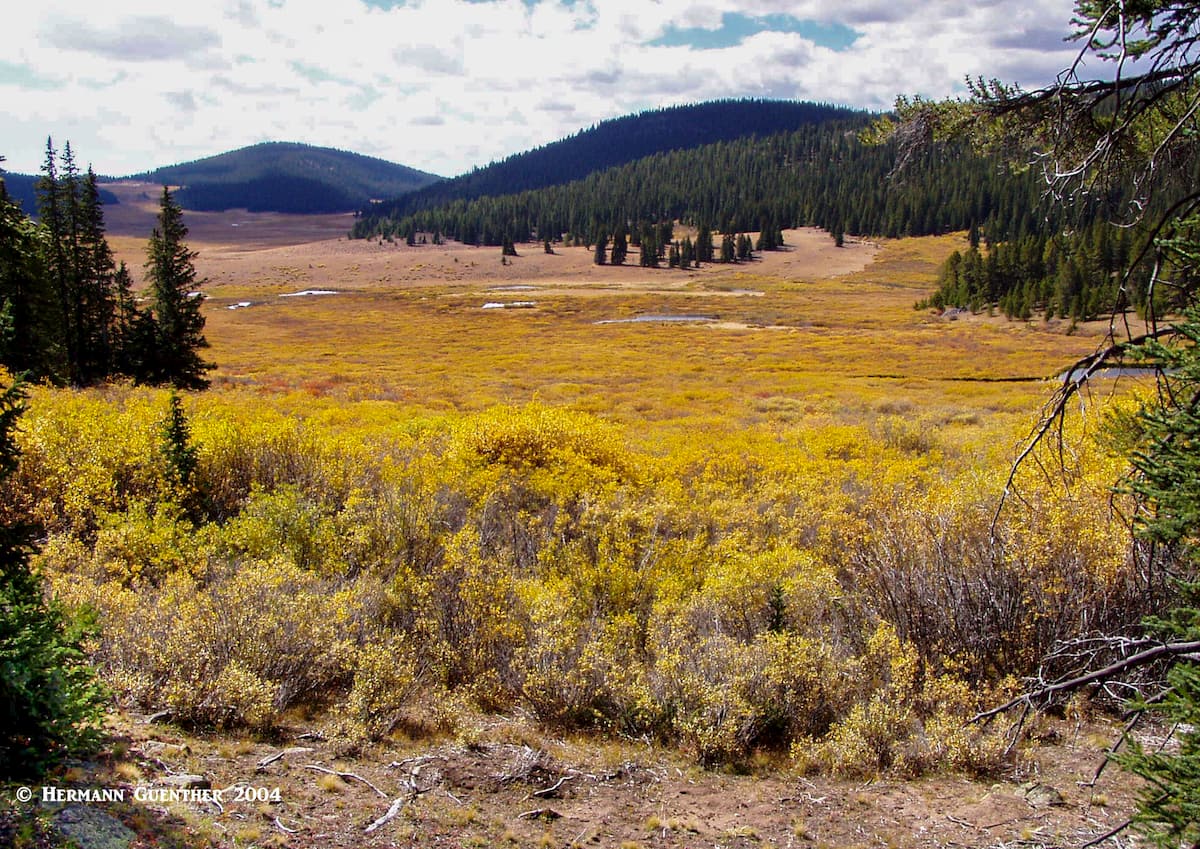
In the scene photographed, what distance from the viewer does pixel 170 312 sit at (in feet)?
107

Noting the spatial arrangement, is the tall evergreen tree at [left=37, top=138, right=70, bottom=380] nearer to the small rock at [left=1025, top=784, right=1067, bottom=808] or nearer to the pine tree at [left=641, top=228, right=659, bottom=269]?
the small rock at [left=1025, top=784, right=1067, bottom=808]

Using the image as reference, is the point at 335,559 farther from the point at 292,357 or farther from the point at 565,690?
the point at 292,357

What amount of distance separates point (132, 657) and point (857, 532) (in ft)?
30.9

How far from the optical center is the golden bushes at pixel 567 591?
6.88 m

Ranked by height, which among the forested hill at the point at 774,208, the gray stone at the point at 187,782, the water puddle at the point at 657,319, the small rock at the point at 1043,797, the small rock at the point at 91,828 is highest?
the forested hill at the point at 774,208

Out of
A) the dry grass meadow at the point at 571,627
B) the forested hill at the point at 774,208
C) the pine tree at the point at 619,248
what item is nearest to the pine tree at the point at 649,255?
the pine tree at the point at 619,248

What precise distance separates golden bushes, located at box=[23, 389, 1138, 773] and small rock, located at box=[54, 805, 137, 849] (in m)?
1.91

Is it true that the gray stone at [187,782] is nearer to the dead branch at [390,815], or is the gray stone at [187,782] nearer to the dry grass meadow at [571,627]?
the dry grass meadow at [571,627]

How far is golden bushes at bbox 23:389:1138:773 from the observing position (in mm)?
6883

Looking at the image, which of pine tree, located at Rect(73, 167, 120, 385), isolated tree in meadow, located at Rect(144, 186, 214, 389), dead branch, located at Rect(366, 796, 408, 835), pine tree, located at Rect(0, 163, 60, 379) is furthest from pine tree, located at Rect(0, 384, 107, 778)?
pine tree, located at Rect(73, 167, 120, 385)

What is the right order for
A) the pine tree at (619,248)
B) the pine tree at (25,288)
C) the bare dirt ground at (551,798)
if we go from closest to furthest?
the bare dirt ground at (551,798) < the pine tree at (25,288) < the pine tree at (619,248)

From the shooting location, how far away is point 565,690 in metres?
7.46

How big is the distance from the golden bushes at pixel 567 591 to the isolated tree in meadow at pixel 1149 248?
2.10 m

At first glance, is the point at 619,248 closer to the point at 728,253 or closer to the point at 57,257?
the point at 728,253
